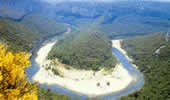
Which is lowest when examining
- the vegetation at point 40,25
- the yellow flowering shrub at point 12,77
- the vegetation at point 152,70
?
the yellow flowering shrub at point 12,77

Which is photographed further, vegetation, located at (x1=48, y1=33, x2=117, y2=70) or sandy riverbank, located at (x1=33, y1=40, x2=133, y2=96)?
vegetation, located at (x1=48, y1=33, x2=117, y2=70)

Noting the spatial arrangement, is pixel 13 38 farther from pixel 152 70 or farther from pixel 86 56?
pixel 152 70

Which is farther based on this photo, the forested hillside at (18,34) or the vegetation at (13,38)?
the forested hillside at (18,34)

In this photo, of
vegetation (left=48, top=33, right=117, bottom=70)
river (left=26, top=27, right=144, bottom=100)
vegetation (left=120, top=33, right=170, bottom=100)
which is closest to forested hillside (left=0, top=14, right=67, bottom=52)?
river (left=26, top=27, right=144, bottom=100)

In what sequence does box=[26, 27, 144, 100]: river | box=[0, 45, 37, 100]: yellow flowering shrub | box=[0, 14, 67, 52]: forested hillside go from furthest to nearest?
box=[0, 14, 67, 52]: forested hillside → box=[26, 27, 144, 100]: river → box=[0, 45, 37, 100]: yellow flowering shrub

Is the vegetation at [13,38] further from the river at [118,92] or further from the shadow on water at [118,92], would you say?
the shadow on water at [118,92]

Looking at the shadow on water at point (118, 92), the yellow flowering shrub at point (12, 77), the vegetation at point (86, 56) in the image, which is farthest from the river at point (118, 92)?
the yellow flowering shrub at point (12, 77)

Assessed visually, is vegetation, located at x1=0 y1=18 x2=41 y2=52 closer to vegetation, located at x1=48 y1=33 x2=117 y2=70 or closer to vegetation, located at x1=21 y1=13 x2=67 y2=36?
vegetation, located at x1=48 y1=33 x2=117 y2=70
